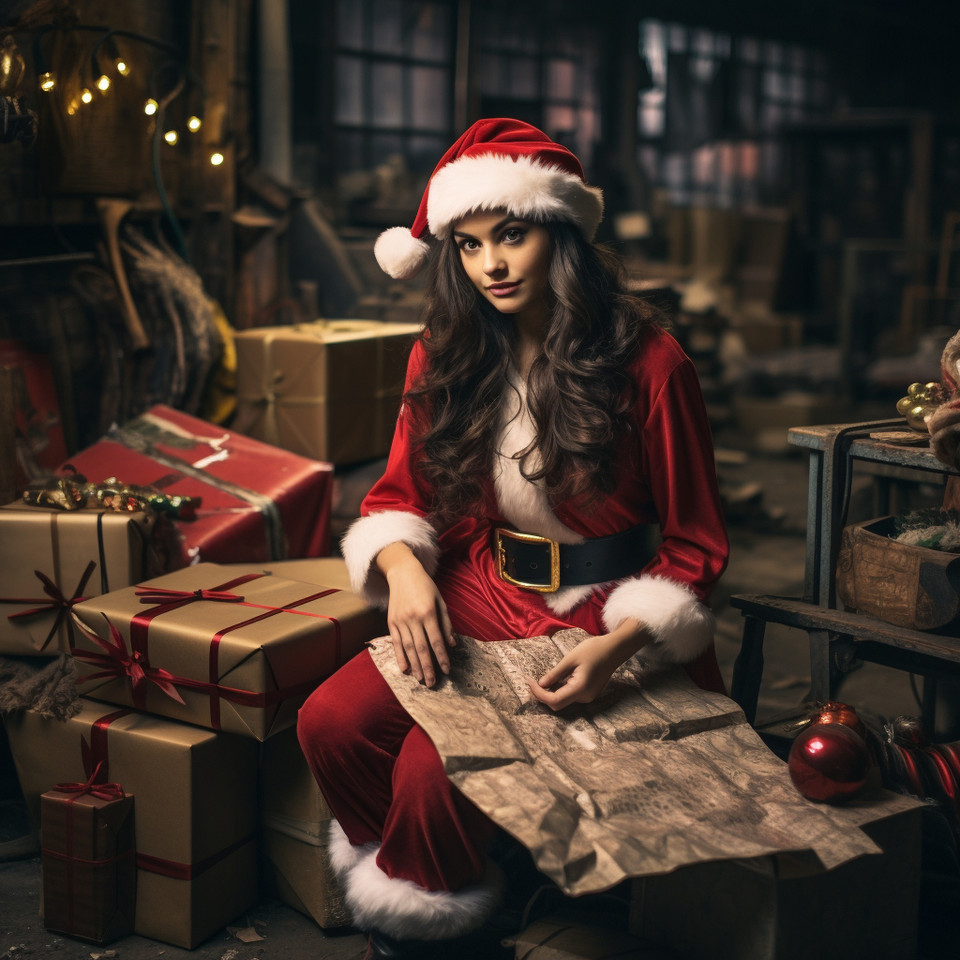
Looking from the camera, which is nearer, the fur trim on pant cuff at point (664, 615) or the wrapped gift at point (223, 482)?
the fur trim on pant cuff at point (664, 615)

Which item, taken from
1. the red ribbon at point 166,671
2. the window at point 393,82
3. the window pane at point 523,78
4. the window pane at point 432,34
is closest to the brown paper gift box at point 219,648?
the red ribbon at point 166,671

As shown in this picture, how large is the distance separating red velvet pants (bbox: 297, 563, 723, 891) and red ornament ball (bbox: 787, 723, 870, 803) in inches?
14.4

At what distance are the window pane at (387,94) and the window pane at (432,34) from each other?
0.25 m

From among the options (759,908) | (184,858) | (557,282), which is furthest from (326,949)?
(557,282)

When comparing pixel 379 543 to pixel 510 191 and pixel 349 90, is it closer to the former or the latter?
pixel 510 191

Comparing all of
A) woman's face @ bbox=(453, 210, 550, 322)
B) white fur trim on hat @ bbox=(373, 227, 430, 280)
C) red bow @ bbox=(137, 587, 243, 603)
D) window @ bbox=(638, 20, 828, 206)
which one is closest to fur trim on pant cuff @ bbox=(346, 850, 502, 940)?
red bow @ bbox=(137, 587, 243, 603)

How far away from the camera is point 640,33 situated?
9.45 metres

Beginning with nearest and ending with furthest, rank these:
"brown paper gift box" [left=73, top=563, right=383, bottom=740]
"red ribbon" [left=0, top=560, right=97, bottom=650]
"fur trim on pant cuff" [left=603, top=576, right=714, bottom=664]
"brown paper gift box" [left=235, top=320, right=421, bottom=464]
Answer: "fur trim on pant cuff" [left=603, top=576, right=714, bottom=664] < "brown paper gift box" [left=73, top=563, right=383, bottom=740] < "red ribbon" [left=0, top=560, right=97, bottom=650] < "brown paper gift box" [left=235, top=320, right=421, bottom=464]

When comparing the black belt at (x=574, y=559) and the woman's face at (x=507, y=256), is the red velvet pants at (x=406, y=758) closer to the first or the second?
the black belt at (x=574, y=559)

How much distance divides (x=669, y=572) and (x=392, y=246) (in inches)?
35.0

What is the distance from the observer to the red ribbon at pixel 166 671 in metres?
2.16

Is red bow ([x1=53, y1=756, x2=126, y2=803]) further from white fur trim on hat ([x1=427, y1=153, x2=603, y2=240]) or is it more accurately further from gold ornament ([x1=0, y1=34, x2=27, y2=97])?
gold ornament ([x1=0, y1=34, x2=27, y2=97])

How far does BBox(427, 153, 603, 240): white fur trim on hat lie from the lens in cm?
210

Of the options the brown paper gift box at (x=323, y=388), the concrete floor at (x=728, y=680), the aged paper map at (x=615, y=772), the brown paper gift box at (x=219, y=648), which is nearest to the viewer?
the aged paper map at (x=615, y=772)
